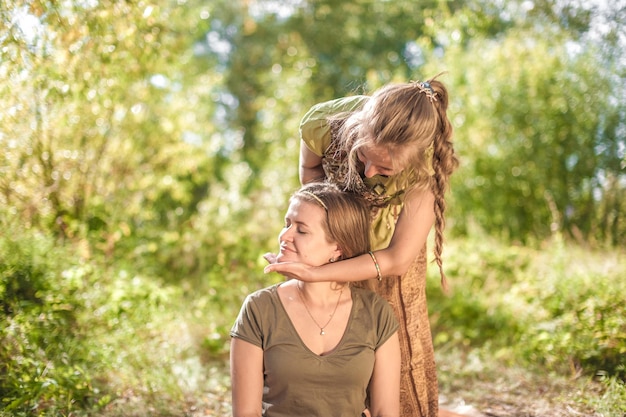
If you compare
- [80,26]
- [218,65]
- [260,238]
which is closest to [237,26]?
[218,65]

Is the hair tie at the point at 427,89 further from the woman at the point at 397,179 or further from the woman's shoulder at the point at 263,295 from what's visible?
the woman's shoulder at the point at 263,295

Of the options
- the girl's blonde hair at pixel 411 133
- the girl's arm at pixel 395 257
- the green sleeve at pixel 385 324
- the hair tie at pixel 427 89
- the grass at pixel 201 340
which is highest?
the hair tie at pixel 427 89

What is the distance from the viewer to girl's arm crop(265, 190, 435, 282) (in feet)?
8.11

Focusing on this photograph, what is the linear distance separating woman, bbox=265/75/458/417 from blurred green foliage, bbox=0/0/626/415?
1.59 ft

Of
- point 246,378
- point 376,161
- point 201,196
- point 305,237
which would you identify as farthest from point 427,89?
point 201,196

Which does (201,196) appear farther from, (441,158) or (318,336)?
(318,336)

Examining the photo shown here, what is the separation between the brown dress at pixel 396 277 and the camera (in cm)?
283

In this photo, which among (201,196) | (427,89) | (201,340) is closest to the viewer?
(427,89)

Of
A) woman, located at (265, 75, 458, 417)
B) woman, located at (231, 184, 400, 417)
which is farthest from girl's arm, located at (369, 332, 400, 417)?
woman, located at (265, 75, 458, 417)

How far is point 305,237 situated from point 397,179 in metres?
0.50

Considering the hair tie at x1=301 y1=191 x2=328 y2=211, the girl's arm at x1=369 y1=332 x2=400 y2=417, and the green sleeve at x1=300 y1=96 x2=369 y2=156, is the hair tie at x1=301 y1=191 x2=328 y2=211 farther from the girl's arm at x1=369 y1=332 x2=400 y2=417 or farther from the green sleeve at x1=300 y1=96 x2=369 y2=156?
the girl's arm at x1=369 y1=332 x2=400 y2=417

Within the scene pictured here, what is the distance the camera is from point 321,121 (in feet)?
9.50

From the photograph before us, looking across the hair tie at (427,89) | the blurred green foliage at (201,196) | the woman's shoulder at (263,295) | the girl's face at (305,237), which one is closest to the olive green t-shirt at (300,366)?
the woman's shoulder at (263,295)

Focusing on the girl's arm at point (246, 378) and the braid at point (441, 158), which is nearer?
the girl's arm at point (246, 378)
